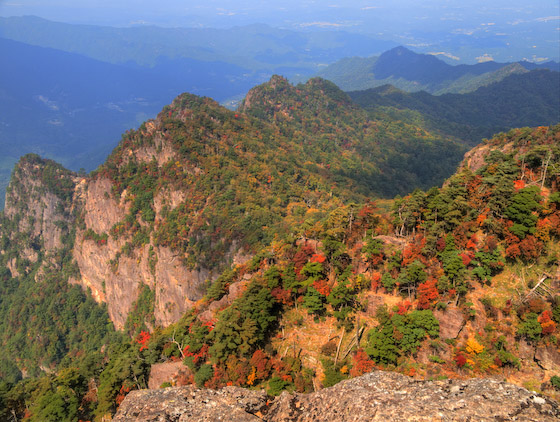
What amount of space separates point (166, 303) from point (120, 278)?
1945cm

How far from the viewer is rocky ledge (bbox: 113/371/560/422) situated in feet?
30.1

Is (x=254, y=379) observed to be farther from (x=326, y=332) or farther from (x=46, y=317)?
(x=46, y=317)

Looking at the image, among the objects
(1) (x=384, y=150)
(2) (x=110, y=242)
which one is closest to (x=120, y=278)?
(2) (x=110, y=242)

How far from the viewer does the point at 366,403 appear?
1112 centimetres

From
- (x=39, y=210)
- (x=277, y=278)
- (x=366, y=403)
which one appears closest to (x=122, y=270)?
(x=277, y=278)

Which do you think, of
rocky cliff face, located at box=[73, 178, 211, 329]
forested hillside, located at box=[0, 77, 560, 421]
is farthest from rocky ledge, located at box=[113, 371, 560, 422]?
rocky cliff face, located at box=[73, 178, 211, 329]

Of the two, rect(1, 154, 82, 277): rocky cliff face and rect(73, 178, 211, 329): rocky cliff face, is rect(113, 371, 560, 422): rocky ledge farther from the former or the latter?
rect(1, 154, 82, 277): rocky cliff face

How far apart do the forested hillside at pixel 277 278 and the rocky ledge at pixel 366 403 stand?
7852mm

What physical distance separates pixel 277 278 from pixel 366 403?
706 inches

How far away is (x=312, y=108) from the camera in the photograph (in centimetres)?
14100

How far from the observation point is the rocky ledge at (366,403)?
9.16m

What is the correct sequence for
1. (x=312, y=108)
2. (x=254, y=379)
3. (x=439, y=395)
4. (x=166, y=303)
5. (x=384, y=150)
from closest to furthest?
(x=439, y=395) → (x=254, y=379) → (x=166, y=303) → (x=384, y=150) → (x=312, y=108)

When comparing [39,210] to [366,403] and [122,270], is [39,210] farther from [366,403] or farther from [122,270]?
[366,403]

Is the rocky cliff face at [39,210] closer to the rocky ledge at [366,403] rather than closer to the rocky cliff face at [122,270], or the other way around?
the rocky cliff face at [122,270]
